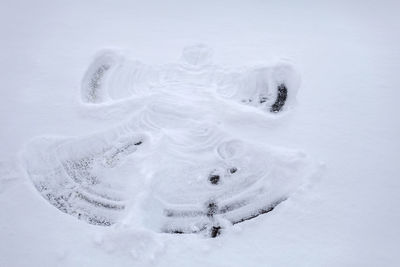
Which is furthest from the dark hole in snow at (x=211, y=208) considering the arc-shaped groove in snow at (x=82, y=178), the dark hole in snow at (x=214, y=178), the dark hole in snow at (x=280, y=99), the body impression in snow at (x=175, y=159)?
the dark hole in snow at (x=280, y=99)

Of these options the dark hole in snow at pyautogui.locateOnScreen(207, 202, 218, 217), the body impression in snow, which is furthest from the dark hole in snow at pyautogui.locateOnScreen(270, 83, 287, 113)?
the dark hole in snow at pyautogui.locateOnScreen(207, 202, 218, 217)

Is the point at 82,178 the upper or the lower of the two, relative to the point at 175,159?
lower

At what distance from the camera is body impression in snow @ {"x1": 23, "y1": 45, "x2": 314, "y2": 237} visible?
1.43 m

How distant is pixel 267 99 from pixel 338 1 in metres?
1.21

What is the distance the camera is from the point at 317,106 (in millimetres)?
1808

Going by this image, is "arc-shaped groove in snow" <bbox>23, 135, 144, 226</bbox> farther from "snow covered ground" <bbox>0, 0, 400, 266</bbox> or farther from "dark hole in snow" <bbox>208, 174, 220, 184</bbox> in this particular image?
"dark hole in snow" <bbox>208, 174, 220, 184</bbox>

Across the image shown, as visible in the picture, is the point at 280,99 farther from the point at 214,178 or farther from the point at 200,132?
the point at 214,178

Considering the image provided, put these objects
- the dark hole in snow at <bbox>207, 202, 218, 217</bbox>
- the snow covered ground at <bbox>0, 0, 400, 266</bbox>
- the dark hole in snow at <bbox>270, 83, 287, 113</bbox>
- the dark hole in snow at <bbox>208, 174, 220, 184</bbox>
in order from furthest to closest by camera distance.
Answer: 1. the dark hole in snow at <bbox>270, 83, 287, 113</bbox>
2. the dark hole in snow at <bbox>208, 174, 220, 184</bbox>
3. the dark hole in snow at <bbox>207, 202, 218, 217</bbox>
4. the snow covered ground at <bbox>0, 0, 400, 266</bbox>

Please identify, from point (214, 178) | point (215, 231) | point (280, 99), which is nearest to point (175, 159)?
point (214, 178)

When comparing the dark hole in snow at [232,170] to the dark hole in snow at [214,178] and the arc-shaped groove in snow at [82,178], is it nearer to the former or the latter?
the dark hole in snow at [214,178]

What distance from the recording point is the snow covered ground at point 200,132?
127 cm

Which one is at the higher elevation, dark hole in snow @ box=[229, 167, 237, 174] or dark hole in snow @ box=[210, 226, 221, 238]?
dark hole in snow @ box=[229, 167, 237, 174]

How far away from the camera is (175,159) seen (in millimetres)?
1596

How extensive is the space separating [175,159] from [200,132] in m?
0.20
